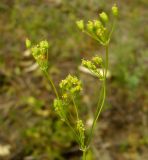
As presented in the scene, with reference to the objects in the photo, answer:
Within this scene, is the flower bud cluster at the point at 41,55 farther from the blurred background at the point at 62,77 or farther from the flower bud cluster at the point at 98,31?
the blurred background at the point at 62,77

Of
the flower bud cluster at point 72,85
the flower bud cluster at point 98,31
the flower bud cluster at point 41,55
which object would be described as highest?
the flower bud cluster at point 98,31

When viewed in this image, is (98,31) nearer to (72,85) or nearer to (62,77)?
(72,85)

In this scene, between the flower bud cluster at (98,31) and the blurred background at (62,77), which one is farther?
the blurred background at (62,77)

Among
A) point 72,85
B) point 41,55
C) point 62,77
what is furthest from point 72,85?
point 62,77

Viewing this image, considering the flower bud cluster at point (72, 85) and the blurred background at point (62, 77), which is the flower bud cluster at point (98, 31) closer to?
the flower bud cluster at point (72, 85)

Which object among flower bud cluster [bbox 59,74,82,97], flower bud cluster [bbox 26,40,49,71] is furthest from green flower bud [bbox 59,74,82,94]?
flower bud cluster [bbox 26,40,49,71]

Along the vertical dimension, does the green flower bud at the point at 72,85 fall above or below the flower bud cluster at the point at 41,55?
below

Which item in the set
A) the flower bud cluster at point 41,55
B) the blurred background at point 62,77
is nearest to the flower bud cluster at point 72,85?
the flower bud cluster at point 41,55

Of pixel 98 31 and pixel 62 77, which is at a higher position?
pixel 98 31

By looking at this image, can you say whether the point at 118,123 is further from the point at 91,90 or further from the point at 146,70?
the point at 146,70
